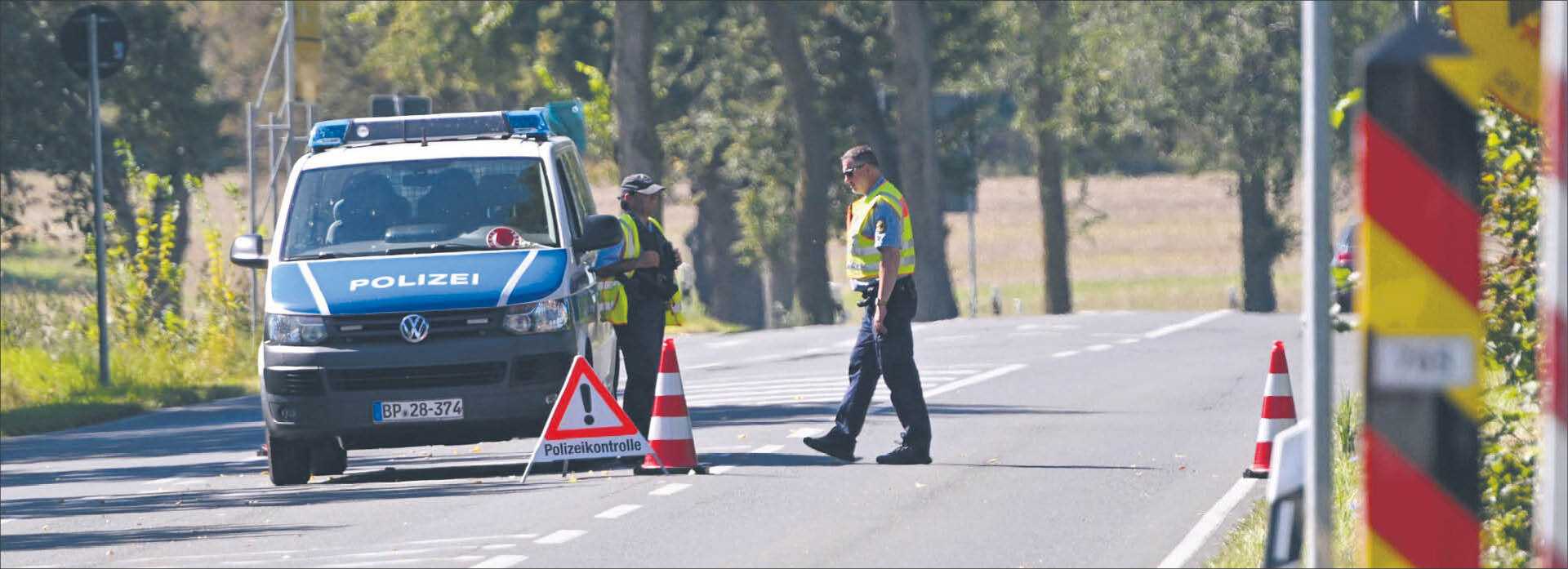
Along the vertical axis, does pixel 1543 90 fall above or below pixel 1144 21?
below

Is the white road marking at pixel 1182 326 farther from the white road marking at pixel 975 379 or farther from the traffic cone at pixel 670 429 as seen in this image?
the traffic cone at pixel 670 429

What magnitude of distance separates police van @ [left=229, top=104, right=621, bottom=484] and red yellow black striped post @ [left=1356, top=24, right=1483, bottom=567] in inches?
348

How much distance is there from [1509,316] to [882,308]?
14.8 feet

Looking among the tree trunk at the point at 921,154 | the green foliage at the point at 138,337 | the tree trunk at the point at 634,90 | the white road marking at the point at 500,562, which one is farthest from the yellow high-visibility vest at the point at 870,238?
the tree trunk at the point at 921,154

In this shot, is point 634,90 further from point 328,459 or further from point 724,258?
point 328,459

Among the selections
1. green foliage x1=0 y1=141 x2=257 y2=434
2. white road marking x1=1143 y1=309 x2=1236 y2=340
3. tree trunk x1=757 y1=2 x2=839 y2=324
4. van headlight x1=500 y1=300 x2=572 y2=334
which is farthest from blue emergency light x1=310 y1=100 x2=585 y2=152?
tree trunk x1=757 y1=2 x2=839 y2=324

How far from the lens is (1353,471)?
12133 mm

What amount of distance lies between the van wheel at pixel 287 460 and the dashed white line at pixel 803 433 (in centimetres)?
324

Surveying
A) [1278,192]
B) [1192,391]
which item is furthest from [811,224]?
[1192,391]

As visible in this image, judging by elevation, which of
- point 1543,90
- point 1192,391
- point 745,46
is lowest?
point 1192,391

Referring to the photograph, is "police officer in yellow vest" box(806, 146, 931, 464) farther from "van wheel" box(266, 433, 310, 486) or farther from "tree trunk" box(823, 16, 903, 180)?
"tree trunk" box(823, 16, 903, 180)

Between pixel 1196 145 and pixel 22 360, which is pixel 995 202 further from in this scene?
pixel 22 360

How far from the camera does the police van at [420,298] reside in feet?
45.0

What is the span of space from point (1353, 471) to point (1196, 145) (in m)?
36.4
